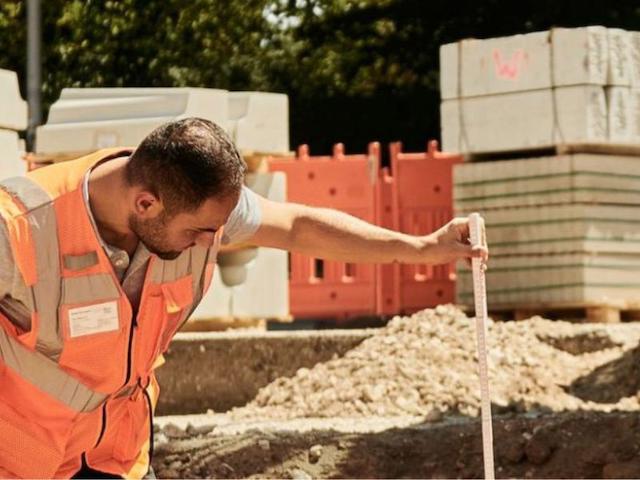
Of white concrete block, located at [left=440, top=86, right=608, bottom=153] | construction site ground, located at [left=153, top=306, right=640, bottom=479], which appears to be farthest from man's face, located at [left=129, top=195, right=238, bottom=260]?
white concrete block, located at [left=440, top=86, right=608, bottom=153]

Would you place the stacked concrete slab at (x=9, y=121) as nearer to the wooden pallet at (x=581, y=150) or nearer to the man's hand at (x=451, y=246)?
the wooden pallet at (x=581, y=150)

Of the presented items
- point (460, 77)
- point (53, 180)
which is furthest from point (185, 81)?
point (53, 180)

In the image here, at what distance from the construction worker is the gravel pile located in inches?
234

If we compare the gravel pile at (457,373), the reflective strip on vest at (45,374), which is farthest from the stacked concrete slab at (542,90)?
the reflective strip on vest at (45,374)

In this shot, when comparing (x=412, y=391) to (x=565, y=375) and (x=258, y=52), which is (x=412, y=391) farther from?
(x=258, y=52)

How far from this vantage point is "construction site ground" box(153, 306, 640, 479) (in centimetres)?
995

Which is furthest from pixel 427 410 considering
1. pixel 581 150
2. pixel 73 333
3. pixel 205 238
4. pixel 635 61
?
pixel 205 238

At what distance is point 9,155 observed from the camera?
12.9 metres

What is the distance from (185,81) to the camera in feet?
84.9

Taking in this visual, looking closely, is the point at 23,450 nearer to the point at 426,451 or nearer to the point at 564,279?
the point at 426,451

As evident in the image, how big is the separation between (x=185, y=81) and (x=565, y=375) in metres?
14.6

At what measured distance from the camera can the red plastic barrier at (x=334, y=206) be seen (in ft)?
54.1

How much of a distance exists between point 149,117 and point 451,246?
26.7 ft

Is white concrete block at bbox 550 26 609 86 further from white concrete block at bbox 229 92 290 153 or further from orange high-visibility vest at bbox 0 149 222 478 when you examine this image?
orange high-visibility vest at bbox 0 149 222 478
